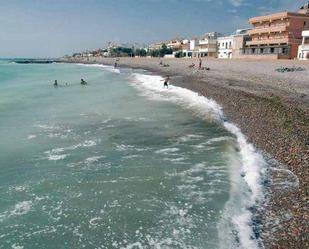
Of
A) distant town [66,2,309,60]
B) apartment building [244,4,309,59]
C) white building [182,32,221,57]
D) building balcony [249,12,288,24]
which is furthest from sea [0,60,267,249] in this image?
white building [182,32,221,57]

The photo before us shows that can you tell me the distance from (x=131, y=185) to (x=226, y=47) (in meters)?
83.2

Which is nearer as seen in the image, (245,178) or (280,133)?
(245,178)

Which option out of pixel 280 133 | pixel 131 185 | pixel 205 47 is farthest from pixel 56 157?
pixel 205 47

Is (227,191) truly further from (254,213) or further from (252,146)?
(252,146)

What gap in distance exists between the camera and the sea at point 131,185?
784 cm

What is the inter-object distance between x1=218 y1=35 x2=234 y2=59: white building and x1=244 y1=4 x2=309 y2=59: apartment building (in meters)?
11.0

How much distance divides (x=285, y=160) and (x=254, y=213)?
151 inches

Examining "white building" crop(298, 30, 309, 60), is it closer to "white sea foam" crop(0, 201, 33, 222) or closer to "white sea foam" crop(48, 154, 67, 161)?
"white sea foam" crop(48, 154, 67, 161)

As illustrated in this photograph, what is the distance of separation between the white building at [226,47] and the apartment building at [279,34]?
1100 centimetres

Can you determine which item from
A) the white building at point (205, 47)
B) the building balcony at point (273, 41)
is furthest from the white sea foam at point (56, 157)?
the white building at point (205, 47)

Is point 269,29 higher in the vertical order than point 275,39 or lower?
higher

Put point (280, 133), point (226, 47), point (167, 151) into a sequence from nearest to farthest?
point (167, 151) < point (280, 133) < point (226, 47)

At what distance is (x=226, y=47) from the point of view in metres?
88.6

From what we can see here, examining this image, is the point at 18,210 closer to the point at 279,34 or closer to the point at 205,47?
the point at 279,34
